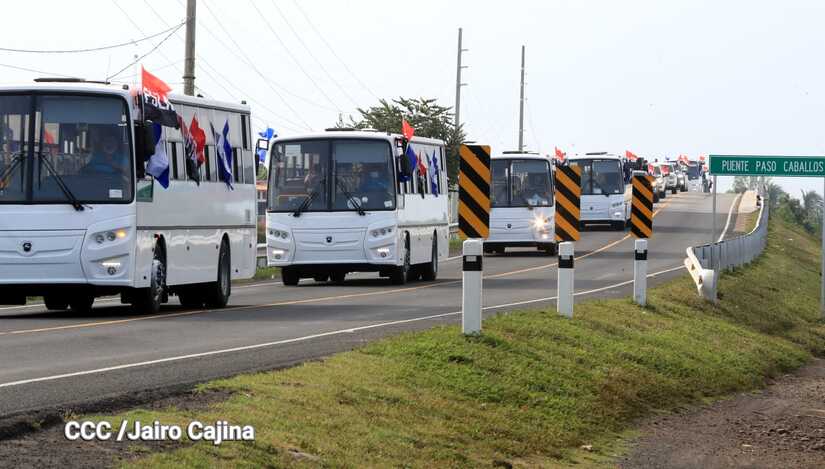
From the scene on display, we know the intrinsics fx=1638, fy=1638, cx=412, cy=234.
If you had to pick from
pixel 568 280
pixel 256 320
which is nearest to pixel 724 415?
pixel 568 280

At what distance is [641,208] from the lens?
25062mm

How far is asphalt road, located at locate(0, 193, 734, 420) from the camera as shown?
12750 mm

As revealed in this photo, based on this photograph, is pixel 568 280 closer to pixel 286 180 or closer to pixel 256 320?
pixel 256 320

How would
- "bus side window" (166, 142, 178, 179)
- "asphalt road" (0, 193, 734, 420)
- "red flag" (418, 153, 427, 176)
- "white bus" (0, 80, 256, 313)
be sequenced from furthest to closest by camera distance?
"red flag" (418, 153, 427, 176) < "bus side window" (166, 142, 178, 179) < "white bus" (0, 80, 256, 313) < "asphalt road" (0, 193, 734, 420)

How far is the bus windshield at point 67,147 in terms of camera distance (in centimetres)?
2050

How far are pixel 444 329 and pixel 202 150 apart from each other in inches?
314

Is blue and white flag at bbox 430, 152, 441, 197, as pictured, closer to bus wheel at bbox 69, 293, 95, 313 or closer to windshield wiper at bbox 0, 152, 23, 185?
bus wheel at bbox 69, 293, 95, 313

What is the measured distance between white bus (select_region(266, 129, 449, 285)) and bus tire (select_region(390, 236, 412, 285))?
6.7 inches

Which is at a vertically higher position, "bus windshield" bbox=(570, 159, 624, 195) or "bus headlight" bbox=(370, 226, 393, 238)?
"bus windshield" bbox=(570, 159, 624, 195)

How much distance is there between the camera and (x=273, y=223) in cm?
3162

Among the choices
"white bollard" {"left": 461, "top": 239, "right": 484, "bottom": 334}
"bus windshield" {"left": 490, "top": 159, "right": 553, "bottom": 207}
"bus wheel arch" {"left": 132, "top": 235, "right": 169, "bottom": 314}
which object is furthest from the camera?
"bus windshield" {"left": 490, "top": 159, "right": 553, "bottom": 207}

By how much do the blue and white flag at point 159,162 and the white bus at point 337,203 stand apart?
9.35 meters

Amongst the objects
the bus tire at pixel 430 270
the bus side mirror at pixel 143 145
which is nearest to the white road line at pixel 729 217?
the bus tire at pixel 430 270

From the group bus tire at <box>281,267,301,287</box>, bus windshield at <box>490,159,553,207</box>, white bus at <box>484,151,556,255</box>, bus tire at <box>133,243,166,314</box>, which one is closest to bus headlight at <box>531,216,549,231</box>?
white bus at <box>484,151,556,255</box>
